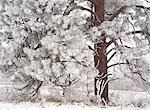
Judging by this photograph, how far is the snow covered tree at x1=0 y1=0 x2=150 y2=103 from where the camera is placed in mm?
9367

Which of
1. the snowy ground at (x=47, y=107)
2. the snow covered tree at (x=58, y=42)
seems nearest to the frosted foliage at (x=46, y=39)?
the snow covered tree at (x=58, y=42)

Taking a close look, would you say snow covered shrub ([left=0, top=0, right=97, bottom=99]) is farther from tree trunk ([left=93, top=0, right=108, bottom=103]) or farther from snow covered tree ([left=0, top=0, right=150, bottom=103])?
tree trunk ([left=93, top=0, right=108, bottom=103])

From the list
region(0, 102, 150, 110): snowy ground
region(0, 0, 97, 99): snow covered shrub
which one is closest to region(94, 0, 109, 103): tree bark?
region(0, 0, 97, 99): snow covered shrub

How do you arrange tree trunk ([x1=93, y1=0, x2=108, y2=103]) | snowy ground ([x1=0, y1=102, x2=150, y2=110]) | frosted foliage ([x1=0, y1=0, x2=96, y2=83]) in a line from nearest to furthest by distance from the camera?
snowy ground ([x1=0, y1=102, x2=150, y2=110]) < frosted foliage ([x1=0, y1=0, x2=96, y2=83]) < tree trunk ([x1=93, y1=0, x2=108, y2=103])

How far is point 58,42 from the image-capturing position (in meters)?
9.32

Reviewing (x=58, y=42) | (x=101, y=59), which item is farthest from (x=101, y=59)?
(x=58, y=42)

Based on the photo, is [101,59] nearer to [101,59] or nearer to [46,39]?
[101,59]

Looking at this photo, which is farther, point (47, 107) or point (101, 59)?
point (101, 59)

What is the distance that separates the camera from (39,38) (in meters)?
9.66

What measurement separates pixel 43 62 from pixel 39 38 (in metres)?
0.72

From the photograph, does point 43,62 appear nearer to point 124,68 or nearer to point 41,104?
point 41,104

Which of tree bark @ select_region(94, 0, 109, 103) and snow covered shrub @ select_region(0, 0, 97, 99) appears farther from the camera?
tree bark @ select_region(94, 0, 109, 103)

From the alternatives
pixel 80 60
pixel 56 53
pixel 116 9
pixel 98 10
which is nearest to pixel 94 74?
pixel 80 60

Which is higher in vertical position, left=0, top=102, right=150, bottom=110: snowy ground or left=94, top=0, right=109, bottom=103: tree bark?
left=94, top=0, right=109, bottom=103: tree bark
